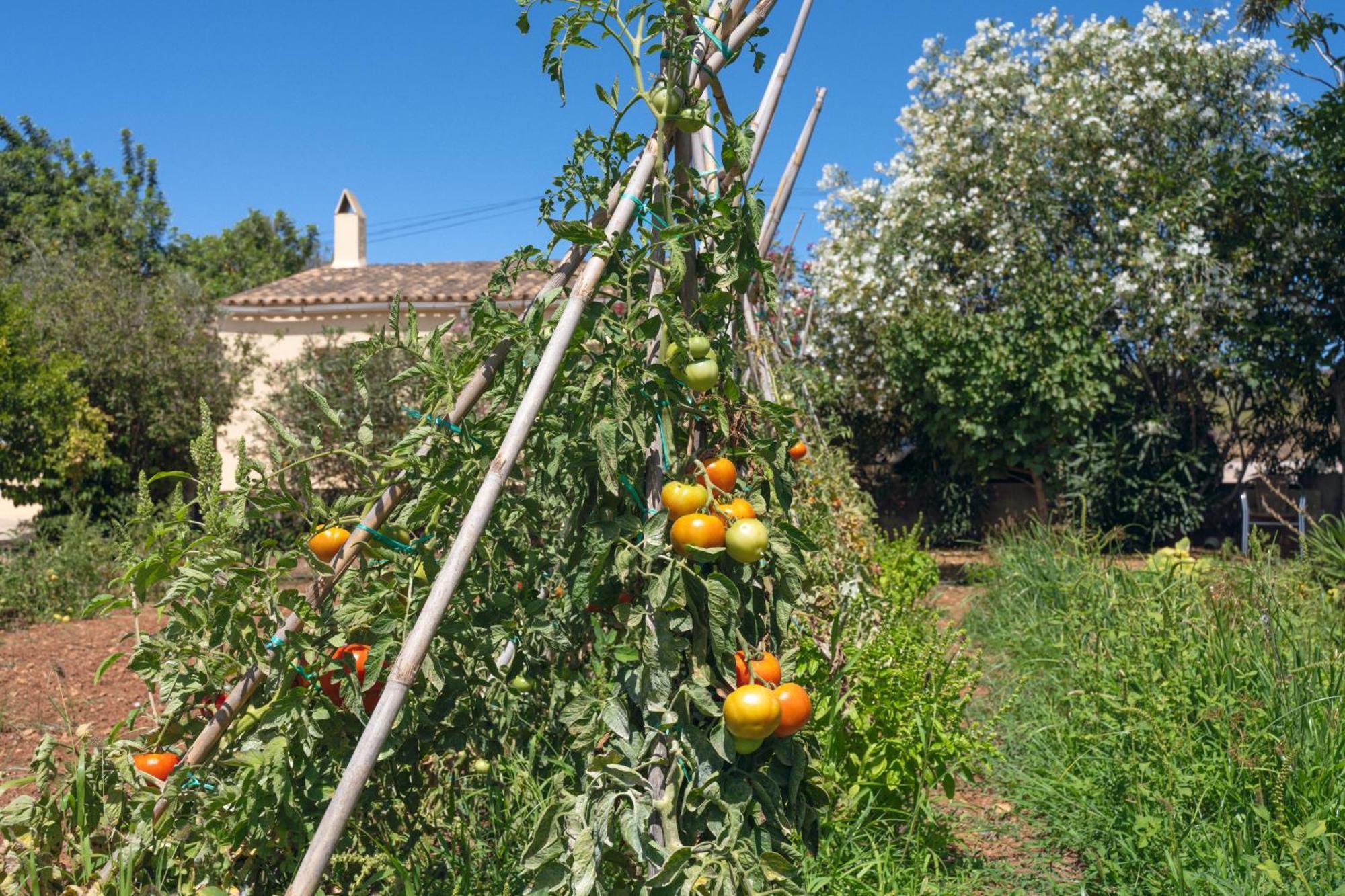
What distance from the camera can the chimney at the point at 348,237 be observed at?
52.9 ft

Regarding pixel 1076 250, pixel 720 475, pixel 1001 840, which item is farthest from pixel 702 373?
pixel 1076 250

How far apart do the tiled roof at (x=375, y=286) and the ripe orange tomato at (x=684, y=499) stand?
9.91 meters

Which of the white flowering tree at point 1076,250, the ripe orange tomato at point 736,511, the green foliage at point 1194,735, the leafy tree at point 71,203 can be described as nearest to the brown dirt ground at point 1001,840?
the green foliage at point 1194,735

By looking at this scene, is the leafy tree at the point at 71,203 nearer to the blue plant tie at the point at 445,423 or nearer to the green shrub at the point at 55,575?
the green shrub at the point at 55,575

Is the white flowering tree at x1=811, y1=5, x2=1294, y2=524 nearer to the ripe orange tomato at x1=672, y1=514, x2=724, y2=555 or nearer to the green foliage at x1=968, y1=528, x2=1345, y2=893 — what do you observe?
the green foliage at x1=968, y1=528, x2=1345, y2=893

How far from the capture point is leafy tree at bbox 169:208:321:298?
27391mm

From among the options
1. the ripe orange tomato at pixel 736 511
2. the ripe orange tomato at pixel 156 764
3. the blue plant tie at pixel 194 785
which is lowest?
the blue plant tie at pixel 194 785

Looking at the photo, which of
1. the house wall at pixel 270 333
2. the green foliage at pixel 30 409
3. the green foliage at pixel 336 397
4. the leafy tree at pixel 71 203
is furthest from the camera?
the leafy tree at pixel 71 203

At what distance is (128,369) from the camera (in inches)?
419

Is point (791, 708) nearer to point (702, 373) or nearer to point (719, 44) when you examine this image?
point (702, 373)

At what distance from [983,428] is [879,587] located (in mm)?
5603

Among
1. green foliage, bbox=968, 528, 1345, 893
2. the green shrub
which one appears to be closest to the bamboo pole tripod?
green foliage, bbox=968, 528, 1345, 893

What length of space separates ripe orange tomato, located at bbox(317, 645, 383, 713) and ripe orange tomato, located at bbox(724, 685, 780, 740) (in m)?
0.68

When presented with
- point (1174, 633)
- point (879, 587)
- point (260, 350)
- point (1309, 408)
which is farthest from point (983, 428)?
point (260, 350)
